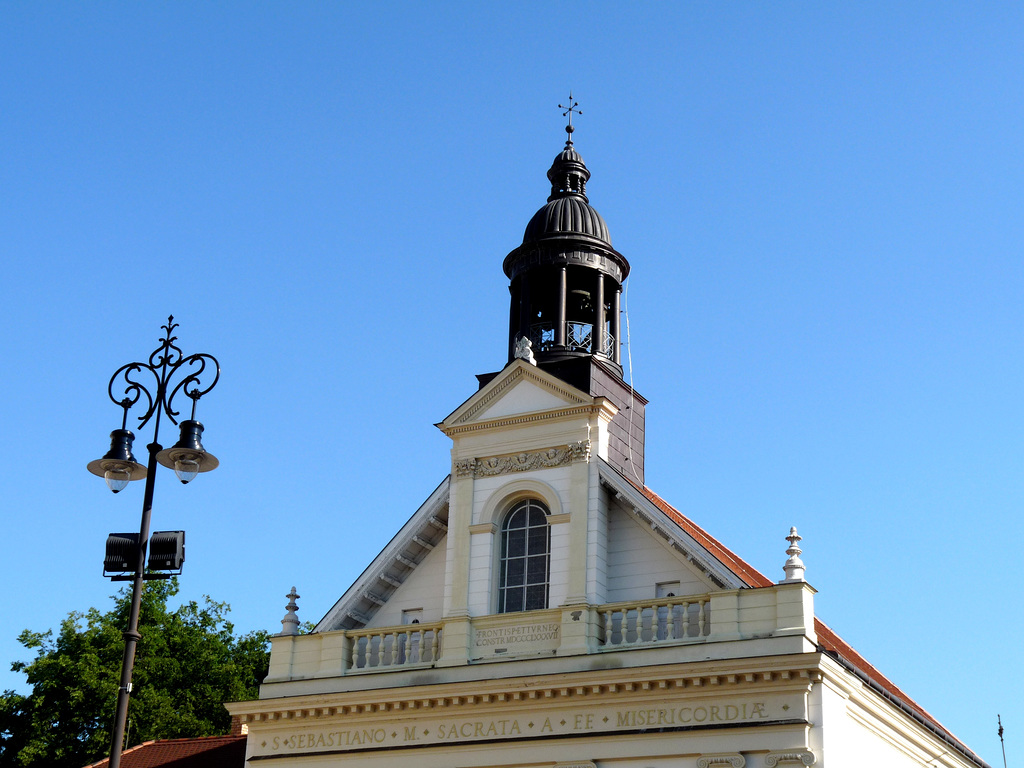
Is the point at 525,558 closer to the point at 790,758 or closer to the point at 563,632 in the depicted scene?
the point at 563,632

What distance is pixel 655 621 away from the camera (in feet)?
75.4

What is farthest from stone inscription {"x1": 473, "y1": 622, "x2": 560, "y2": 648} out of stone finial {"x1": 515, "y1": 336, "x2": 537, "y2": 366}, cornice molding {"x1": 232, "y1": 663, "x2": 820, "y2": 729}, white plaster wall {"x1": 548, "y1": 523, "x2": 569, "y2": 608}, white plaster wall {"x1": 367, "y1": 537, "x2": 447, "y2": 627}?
stone finial {"x1": 515, "y1": 336, "x2": 537, "y2": 366}

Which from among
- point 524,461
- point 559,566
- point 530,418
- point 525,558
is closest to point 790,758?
point 559,566

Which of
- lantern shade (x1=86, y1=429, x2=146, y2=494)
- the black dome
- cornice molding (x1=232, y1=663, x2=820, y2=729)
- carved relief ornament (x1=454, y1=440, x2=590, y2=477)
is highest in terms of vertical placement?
the black dome

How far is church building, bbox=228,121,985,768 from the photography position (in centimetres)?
A: 2177

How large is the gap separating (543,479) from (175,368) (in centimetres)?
1037

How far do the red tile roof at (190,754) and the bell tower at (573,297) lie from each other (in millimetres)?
10045

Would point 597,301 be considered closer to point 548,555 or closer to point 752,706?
point 548,555

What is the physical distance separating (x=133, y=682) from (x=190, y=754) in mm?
16195

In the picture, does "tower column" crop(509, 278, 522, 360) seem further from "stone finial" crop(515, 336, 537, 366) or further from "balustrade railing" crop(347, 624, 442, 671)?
"balustrade railing" crop(347, 624, 442, 671)

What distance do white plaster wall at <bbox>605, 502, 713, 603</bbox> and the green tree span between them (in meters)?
22.0

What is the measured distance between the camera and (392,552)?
26.4 metres

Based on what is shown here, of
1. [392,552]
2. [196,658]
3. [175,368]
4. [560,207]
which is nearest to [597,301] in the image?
[560,207]

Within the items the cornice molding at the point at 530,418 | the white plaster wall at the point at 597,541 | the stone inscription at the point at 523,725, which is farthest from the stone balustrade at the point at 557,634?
the cornice molding at the point at 530,418
